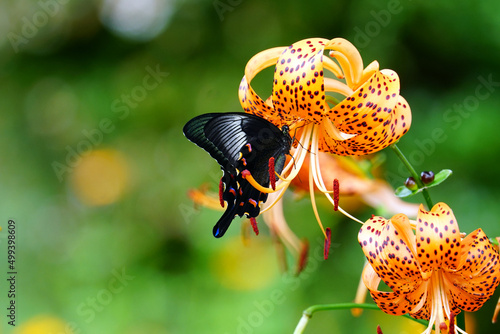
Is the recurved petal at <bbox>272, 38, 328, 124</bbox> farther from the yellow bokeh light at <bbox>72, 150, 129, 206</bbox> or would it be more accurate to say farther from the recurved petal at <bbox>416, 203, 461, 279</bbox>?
the yellow bokeh light at <bbox>72, 150, 129, 206</bbox>

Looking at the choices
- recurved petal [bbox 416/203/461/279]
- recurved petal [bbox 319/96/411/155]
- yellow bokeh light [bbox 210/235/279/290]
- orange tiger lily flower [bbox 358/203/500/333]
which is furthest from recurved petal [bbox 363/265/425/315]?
yellow bokeh light [bbox 210/235/279/290]

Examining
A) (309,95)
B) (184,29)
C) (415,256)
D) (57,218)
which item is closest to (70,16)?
(184,29)

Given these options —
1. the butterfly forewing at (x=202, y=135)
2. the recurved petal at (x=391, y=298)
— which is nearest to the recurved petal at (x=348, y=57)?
the butterfly forewing at (x=202, y=135)

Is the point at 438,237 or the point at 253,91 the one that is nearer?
the point at 438,237

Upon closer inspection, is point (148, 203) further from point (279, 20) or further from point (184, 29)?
point (279, 20)

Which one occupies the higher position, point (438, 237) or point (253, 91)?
point (253, 91)

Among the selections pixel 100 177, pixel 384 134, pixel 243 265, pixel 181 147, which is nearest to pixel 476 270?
pixel 384 134

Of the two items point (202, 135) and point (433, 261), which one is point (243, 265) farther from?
point (433, 261)

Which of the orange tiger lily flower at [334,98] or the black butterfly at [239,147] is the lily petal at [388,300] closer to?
the orange tiger lily flower at [334,98]
